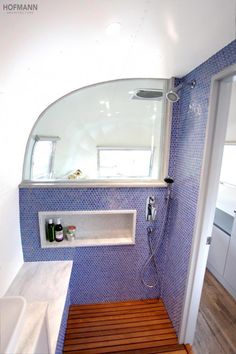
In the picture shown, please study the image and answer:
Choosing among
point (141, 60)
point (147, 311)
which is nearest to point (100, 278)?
point (147, 311)

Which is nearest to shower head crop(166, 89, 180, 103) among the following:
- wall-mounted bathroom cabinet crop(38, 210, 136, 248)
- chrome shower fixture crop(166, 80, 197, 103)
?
chrome shower fixture crop(166, 80, 197, 103)

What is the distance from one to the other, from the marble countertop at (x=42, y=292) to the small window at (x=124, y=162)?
101 cm

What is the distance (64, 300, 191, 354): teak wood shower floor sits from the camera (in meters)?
1.49

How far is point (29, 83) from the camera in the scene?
1163 millimetres

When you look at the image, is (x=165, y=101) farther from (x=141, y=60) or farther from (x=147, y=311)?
(x=147, y=311)

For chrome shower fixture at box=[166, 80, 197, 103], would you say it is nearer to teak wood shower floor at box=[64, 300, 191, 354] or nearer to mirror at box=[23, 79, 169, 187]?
mirror at box=[23, 79, 169, 187]

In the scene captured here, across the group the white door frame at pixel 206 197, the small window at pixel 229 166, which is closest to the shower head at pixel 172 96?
the white door frame at pixel 206 197

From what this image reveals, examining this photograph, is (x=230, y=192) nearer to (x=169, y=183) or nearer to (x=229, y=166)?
(x=229, y=166)

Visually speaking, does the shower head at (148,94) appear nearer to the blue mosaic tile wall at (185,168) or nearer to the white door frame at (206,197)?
the blue mosaic tile wall at (185,168)

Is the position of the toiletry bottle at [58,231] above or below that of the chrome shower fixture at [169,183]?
below

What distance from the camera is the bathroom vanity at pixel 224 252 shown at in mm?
1965

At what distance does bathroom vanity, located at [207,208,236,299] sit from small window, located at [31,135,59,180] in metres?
2.12

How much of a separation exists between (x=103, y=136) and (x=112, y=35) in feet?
3.26

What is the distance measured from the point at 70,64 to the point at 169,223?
5.20 feet
